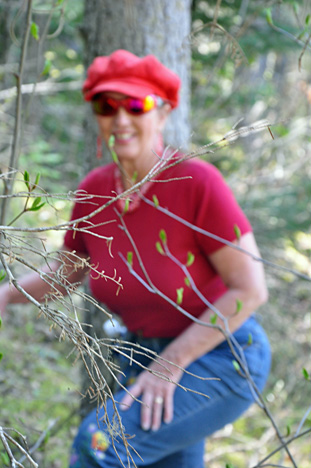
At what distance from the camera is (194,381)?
6.39 feet

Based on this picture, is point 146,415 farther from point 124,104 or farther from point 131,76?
point 131,76

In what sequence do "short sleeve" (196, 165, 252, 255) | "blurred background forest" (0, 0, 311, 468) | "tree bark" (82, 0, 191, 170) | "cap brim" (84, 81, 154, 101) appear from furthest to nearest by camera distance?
"blurred background forest" (0, 0, 311, 468) → "tree bark" (82, 0, 191, 170) → "cap brim" (84, 81, 154, 101) → "short sleeve" (196, 165, 252, 255)

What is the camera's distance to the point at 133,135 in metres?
2.28

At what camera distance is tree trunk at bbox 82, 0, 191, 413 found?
2969 millimetres

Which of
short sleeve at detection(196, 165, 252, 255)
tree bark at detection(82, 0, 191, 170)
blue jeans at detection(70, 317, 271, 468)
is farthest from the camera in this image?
tree bark at detection(82, 0, 191, 170)

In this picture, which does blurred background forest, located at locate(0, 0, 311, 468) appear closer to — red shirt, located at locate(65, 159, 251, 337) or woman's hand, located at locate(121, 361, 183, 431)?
red shirt, located at locate(65, 159, 251, 337)

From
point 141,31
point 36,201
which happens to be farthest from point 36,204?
point 141,31

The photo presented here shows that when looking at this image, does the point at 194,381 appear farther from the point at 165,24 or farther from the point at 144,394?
the point at 165,24

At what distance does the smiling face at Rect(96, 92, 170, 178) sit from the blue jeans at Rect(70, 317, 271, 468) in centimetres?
84

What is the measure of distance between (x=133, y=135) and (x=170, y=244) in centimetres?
52

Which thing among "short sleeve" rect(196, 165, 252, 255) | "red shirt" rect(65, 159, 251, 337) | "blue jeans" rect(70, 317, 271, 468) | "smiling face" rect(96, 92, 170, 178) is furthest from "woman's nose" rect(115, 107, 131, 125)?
"blue jeans" rect(70, 317, 271, 468)

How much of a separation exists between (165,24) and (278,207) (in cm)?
285

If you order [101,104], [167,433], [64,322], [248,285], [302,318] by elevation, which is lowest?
[302,318]

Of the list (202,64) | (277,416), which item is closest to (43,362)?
(277,416)
